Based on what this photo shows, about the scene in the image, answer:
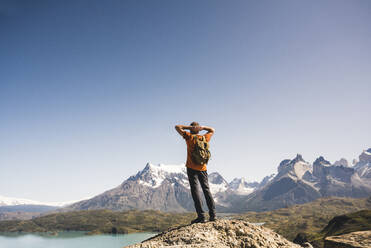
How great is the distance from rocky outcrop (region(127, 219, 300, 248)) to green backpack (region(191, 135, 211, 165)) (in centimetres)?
186

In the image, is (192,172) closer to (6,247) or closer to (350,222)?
(350,222)

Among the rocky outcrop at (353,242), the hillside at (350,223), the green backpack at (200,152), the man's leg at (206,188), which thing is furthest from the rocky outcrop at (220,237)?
the hillside at (350,223)

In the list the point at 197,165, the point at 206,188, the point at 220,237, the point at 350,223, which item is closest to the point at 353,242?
the point at 220,237

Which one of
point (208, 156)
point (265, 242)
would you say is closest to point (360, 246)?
point (265, 242)

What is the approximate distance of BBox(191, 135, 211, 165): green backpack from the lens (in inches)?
289

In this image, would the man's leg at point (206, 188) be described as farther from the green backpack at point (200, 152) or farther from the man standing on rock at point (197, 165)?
the green backpack at point (200, 152)

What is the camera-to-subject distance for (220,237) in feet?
21.2

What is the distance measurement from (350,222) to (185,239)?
159 metres

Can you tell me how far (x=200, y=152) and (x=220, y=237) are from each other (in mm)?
2376

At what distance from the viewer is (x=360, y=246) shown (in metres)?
7.62

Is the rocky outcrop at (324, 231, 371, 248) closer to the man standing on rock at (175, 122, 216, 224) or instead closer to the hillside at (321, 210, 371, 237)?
the man standing on rock at (175, 122, 216, 224)

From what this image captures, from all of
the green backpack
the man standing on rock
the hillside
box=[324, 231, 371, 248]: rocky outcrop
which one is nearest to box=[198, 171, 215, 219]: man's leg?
the man standing on rock

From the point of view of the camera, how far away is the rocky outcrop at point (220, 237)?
6148mm

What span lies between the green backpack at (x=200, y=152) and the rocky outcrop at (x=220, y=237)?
6.11 feet
